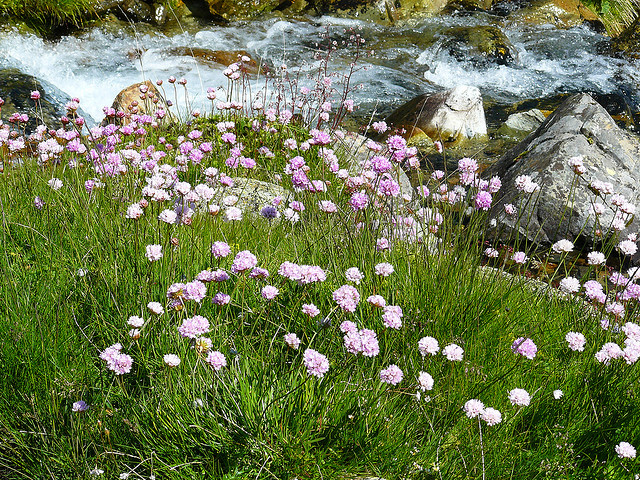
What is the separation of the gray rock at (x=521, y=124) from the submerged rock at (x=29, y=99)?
6.25m

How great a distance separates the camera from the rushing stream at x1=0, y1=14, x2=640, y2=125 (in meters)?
10.5

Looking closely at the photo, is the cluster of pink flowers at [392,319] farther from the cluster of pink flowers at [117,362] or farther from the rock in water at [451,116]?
the rock in water at [451,116]

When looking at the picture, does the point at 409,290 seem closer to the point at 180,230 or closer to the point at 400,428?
the point at 400,428

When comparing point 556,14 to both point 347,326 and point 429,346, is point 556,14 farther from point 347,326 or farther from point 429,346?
point 347,326

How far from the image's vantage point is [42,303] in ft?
8.65

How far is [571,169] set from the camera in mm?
5520

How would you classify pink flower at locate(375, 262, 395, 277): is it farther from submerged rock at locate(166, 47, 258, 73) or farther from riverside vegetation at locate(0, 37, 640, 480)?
submerged rock at locate(166, 47, 258, 73)

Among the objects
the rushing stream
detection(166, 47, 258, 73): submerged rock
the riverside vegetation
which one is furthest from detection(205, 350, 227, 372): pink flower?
detection(166, 47, 258, 73): submerged rock

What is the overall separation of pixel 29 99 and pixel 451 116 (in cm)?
625

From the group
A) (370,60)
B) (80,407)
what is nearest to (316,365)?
(80,407)

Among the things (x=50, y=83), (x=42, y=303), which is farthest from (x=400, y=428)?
(x=50, y=83)

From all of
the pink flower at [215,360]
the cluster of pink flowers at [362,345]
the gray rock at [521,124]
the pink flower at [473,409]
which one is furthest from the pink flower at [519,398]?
the gray rock at [521,124]

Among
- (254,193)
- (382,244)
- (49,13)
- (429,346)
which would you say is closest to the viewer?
(429,346)

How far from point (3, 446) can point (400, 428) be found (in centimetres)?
148
